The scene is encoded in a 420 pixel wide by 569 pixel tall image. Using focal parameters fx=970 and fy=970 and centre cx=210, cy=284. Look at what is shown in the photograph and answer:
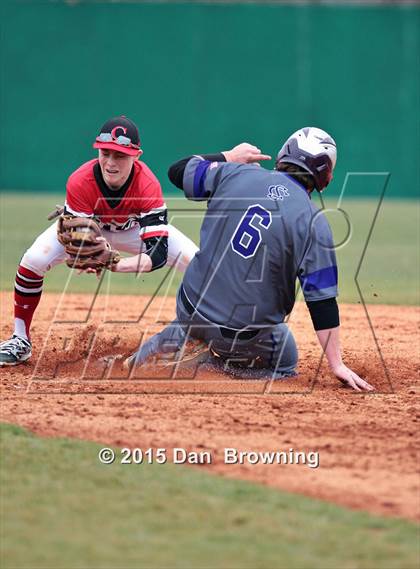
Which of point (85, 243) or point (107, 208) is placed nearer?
point (85, 243)

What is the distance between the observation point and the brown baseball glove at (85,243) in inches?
223

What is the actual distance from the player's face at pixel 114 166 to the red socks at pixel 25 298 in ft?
2.56

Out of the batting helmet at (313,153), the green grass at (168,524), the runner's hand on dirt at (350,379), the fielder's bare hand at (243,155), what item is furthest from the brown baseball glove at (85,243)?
the green grass at (168,524)

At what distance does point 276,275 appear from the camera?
5.47m

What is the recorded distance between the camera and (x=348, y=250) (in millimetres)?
13203

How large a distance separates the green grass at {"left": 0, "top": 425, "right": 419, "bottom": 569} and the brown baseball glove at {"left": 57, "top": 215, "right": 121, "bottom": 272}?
1964 millimetres

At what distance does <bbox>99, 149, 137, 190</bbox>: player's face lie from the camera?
5.98 metres

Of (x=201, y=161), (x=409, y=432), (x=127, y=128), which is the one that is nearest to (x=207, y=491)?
(x=409, y=432)

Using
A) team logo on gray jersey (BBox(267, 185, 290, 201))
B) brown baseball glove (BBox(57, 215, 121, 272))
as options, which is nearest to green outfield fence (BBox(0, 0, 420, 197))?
brown baseball glove (BBox(57, 215, 121, 272))

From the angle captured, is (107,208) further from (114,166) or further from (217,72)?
(217,72)

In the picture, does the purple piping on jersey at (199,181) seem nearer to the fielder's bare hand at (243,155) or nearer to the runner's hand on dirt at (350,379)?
the fielder's bare hand at (243,155)

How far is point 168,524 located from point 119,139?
320 centimetres

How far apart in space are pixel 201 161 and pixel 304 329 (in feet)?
8.68

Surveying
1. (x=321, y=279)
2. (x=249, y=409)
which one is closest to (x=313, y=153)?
(x=321, y=279)
